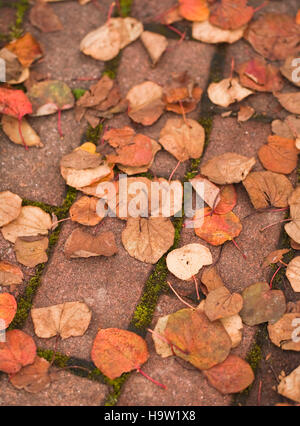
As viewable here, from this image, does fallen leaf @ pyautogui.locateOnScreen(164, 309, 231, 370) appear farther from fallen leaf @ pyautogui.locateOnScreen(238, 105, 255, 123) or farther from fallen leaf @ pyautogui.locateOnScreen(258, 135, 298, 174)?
fallen leaf @ pyautogui.locateOnScreen(238, 105, 255, 123)

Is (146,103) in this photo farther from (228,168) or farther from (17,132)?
(17,132)

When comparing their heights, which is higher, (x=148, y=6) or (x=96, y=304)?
(x=148, y=6)

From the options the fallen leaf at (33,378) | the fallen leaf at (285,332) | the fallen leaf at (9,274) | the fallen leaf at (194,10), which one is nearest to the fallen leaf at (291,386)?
the fallen leaf at (285,332)

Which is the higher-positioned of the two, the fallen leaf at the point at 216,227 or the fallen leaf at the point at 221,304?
the fallen leaf at the point at 216,227

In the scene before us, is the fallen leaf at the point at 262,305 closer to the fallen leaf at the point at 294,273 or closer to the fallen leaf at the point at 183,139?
the fallen leaf at the point at 294,273

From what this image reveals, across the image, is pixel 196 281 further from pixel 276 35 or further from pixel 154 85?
pixel 276 35

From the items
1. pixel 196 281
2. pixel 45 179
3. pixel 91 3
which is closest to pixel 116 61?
pixel 91 3
